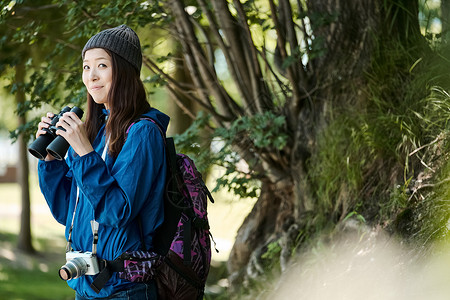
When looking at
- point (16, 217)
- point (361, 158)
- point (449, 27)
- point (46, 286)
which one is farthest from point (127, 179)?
point (16, 217)

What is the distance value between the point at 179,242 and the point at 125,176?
36cm

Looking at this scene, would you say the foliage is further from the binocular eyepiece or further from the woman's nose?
the binocular eyepiece

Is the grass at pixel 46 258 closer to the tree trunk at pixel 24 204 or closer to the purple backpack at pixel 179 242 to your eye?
the tree trunk at pixel 24 204

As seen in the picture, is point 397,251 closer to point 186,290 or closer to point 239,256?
point 186,290

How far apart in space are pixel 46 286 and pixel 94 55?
823cm

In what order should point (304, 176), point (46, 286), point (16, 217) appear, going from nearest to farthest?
point (304, 176) → point (46, 286) → point (16, 217)

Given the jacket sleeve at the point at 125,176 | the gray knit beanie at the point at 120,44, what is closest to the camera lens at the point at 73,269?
the jacket sleeve at the point at 125,176

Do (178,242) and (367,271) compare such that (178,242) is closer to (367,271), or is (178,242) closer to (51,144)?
(51,144)

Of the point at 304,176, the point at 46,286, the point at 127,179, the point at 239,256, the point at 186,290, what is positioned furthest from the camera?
the point at 46,286

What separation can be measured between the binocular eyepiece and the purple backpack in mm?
373

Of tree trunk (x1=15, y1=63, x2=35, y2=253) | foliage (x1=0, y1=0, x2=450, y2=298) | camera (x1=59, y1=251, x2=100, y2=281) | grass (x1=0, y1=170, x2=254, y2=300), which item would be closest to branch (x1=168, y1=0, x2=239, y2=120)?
foliage (x1=0, y1=0, x2=450, y2=298)

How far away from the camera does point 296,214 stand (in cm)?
525

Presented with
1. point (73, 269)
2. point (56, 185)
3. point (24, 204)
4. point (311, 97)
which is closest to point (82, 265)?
point (73, 269)

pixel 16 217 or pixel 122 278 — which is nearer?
pixel 122 278
